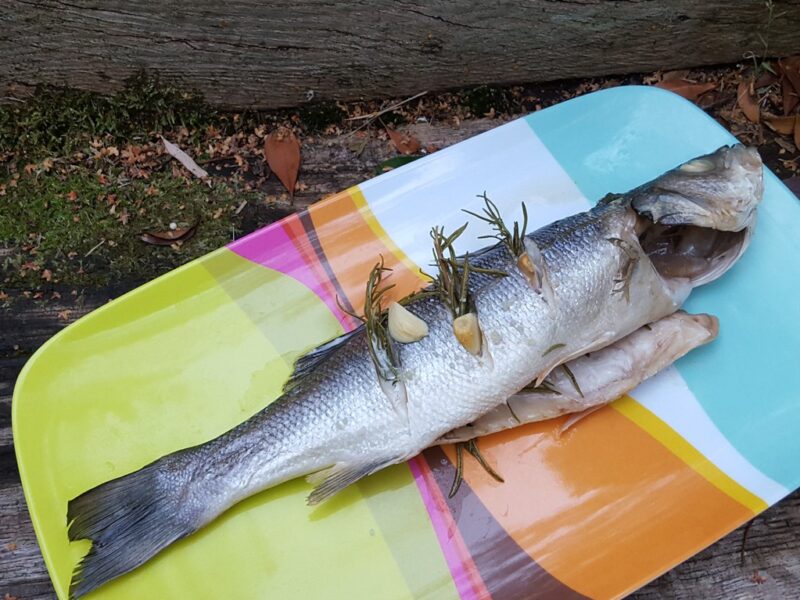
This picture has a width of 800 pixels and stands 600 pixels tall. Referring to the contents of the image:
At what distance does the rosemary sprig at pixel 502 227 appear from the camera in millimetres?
1545

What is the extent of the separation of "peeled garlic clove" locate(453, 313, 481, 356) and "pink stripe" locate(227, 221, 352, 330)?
0.35 metres

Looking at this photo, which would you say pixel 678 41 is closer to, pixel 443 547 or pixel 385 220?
pixel 385 220

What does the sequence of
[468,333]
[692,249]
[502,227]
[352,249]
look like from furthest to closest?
[352,249], [692,249], [502,227], [468,333]

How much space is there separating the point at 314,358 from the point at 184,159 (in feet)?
2.60

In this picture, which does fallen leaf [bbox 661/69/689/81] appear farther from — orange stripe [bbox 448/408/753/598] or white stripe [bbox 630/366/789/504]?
orange stripe [bbox 448/408/753/598]

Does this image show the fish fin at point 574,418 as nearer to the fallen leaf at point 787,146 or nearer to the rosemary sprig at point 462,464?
the rosemary sprig at point 462,464

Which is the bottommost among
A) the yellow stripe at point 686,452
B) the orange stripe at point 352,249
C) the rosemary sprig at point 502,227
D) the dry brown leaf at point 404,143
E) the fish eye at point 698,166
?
the yellow stripe at point 686,452

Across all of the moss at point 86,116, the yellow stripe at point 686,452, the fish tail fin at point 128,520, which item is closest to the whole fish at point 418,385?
the fish tail fin at point 128,520

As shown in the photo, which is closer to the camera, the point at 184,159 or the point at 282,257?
the point at 282,257

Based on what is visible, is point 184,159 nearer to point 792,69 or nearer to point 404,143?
point 404,143

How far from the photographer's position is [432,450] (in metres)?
1.63

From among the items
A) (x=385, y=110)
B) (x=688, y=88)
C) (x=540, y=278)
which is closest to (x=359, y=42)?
(x=385, y=110)

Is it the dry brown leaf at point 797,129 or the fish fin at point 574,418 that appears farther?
the dry brown leaf at point 797,129

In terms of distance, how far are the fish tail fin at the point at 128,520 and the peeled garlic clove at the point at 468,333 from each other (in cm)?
68
